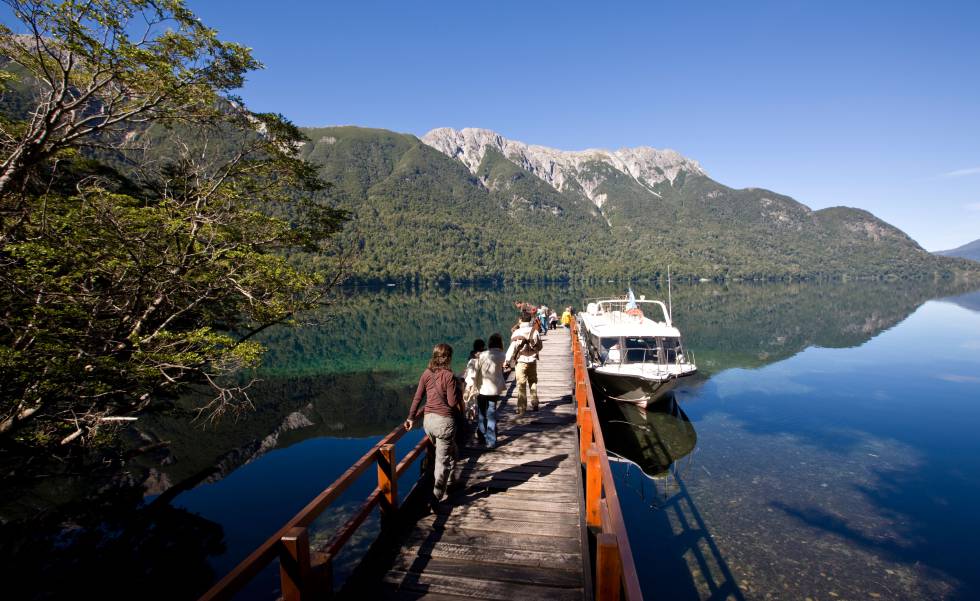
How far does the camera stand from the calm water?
912cm

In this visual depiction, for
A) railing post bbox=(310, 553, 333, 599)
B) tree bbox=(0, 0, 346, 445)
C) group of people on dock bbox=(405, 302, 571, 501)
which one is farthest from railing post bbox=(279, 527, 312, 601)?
tree bbox=(0, 0, 346, 445)

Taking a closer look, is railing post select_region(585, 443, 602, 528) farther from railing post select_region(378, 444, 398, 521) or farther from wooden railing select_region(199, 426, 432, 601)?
wooden railing select_region(199, 426, 432, 601)

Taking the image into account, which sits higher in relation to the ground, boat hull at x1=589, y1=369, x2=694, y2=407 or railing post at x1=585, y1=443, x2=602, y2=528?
railing post at x1=585, y1=443, x2=602, y2=528

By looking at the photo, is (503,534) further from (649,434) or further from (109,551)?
(649,434)

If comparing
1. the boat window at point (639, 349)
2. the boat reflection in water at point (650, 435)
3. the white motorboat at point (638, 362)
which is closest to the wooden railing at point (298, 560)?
the boat reflection in water at point (650, 435)

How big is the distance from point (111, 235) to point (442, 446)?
8875 millimetres

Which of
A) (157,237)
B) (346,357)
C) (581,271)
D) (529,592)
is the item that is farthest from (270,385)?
(581,271)

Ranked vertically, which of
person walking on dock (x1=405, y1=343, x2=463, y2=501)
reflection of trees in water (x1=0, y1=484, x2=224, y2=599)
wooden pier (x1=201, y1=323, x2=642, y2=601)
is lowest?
reflection of trees in water (x1=0, y1=484, x2=224, y2=599)

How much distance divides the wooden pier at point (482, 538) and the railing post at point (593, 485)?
0.05 ft

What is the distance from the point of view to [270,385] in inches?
1016

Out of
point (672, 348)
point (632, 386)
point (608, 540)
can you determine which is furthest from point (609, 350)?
point (608, 540)

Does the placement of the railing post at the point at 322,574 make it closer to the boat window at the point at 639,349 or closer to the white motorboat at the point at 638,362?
the white motorboat at the point at 638,362

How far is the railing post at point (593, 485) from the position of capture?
565cm

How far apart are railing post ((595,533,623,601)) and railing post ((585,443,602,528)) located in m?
1.91
